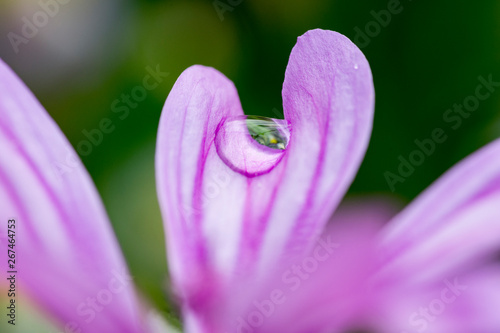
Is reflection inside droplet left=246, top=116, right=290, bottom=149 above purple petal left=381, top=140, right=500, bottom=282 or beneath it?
above

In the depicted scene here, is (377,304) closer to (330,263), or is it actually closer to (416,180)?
(330,263)

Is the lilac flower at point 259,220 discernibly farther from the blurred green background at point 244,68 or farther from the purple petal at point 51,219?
the blurred green background at point 244,68

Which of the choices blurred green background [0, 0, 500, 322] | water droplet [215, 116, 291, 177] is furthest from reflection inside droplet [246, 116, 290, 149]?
blurred green background [0, 0, 500, 322]

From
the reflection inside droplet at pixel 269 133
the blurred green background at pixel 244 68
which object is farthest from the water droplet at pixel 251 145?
the blurred green background at pixel 244 68

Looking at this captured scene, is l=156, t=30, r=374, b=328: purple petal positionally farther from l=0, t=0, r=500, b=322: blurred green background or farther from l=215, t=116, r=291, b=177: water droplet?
l=0, t=0, r=500, b=322: blurred green background

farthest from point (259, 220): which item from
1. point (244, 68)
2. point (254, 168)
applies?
point (244, 68)

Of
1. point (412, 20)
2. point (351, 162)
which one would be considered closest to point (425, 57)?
point (412, 20)

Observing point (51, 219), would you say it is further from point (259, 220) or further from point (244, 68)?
point (244, 68)
